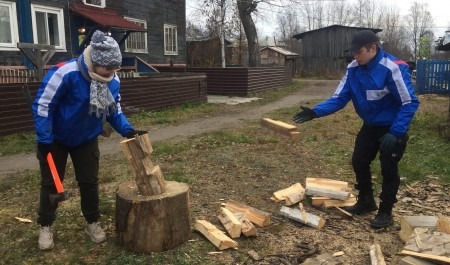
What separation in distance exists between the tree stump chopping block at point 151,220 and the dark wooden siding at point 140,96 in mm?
6189

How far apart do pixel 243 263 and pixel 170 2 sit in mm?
22143

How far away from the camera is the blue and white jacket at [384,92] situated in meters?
4.01

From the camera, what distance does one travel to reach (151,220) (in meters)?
3.60

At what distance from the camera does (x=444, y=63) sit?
67.9 feet

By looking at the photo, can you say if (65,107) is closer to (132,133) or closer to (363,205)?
(132,133)

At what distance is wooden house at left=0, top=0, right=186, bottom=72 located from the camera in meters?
14.6

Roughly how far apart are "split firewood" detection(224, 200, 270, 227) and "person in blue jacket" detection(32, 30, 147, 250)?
1334 millimetres

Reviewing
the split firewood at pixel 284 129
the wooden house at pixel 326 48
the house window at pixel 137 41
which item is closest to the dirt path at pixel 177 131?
the split firewood at pixel 284 129

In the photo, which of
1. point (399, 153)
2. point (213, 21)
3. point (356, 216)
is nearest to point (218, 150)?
point (356, 216)

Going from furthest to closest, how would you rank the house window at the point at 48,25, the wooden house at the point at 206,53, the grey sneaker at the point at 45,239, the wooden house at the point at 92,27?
1. the wooden house at the point at 206,53
2. the house window at the point at 48,25
3. the wooden house at the point at 92,27
4. the grey sneaker at the point at 45,239

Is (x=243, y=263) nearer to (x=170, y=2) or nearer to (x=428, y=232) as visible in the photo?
(x=428, y=232)

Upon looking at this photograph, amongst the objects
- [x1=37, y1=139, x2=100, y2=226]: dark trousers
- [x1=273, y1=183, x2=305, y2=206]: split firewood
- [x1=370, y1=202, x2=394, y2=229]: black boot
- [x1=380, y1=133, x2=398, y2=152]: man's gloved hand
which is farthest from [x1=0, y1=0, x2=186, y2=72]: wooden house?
[x1=380, y1=133, x2=398, y2=152]: man's gloved hand

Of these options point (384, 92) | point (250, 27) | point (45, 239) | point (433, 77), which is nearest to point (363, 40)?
point (384, 92)

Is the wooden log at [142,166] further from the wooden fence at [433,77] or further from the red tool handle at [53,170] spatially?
the wooden fence at [433,77]
